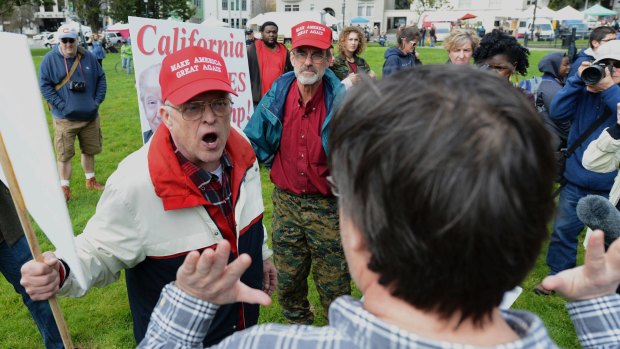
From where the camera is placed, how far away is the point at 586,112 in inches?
141

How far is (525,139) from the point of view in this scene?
2.48 ft

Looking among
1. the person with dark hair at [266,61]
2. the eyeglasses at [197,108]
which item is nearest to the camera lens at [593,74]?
the eyeglasses at [197,108]

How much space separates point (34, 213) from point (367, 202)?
3.42 feet

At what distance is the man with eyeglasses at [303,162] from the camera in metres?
3.22

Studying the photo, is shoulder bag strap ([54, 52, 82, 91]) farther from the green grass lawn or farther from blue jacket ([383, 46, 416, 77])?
blue jacket ([383, 46, 416, 77])

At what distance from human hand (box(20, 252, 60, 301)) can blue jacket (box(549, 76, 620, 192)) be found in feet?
11.6

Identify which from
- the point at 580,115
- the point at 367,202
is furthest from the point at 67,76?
the point at 367,202

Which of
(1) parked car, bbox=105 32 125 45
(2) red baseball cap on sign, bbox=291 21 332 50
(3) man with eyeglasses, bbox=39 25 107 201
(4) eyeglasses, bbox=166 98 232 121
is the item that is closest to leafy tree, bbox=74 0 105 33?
(1) parked car, bbox=105 32 125 45

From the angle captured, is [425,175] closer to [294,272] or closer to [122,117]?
[294,272]

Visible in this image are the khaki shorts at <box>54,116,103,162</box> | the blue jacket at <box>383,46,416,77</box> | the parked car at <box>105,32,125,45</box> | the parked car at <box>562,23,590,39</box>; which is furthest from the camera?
the parked car at <box>105,32,125,45</box>

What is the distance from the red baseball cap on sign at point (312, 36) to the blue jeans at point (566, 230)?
2.18 m

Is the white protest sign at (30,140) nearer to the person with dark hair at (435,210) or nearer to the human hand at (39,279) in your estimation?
the human hand at (39,279)

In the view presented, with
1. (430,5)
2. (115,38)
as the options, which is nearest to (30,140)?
(115,38)

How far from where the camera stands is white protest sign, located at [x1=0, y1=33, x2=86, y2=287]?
1.17 m
